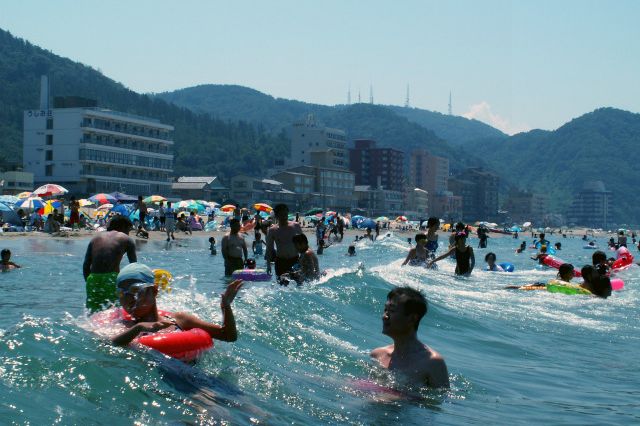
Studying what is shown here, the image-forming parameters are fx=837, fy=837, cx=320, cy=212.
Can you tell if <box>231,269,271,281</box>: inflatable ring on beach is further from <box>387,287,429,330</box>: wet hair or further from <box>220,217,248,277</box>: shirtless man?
<box>387,287,429,330</box>: wet hair

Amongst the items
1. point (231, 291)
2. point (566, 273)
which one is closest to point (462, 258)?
point (566, 273)

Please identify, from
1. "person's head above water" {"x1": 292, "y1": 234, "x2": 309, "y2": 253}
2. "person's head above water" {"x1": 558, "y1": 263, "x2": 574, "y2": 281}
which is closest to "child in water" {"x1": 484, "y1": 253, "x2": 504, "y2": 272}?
"person's head above water" {"x1": 558, "y1": 263, "x2": 574, "y2": 281}

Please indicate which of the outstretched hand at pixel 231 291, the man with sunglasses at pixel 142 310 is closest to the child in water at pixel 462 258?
the man with sunglasses at pixel 142 310

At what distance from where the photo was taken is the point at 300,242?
1229 centimetres

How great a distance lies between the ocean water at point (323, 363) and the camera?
17.4ft

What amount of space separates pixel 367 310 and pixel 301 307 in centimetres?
164

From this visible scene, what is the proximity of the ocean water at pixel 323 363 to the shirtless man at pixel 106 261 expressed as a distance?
0.43 m

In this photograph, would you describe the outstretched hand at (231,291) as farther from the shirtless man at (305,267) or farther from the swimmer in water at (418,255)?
the swimmer in water at (418,255)

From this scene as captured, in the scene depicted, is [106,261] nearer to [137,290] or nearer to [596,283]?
[137,290]

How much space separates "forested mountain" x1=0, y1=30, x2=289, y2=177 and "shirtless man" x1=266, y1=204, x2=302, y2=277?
127171mm

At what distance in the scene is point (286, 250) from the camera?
41.6ft

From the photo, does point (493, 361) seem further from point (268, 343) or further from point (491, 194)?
point (491, 194)

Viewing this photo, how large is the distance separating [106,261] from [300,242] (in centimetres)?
455

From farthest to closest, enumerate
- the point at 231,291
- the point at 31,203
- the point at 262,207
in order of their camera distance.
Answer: the point at 262,207, the point at 31,203, the point at 231,291
